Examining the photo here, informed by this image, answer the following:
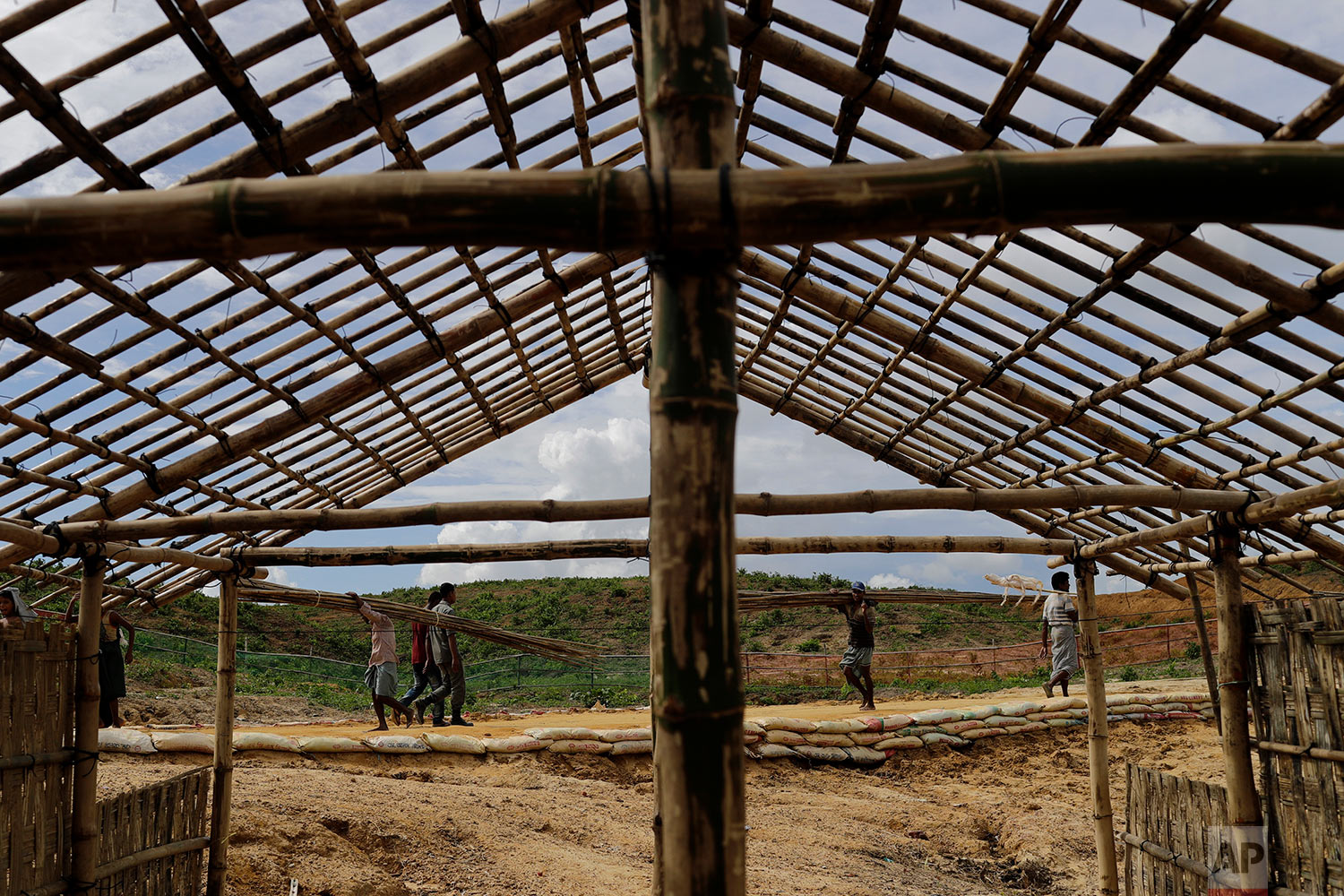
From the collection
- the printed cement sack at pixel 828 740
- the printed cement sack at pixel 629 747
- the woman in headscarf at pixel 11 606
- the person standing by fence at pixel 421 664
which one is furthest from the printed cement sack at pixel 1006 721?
the woman in headscarf at pixel 11 606

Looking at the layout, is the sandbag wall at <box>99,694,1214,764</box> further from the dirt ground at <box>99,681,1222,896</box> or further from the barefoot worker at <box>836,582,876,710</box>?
the barefoot worker at <box>836,582,876,710</box>

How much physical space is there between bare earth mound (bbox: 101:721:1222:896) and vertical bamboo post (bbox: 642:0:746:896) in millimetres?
4045

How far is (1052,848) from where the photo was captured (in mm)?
7613

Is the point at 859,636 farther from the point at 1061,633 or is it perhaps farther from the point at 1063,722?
the point at 1063,722

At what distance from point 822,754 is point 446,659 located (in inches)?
171

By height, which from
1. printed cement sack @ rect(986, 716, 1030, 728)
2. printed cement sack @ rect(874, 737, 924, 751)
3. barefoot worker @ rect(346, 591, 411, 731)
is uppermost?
barefoot worker @ rect(346, 591, 411, 731)

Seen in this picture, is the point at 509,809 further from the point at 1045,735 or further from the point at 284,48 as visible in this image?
the point at 1045,735

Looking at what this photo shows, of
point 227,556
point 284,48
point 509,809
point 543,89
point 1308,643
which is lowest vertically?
point 509,809

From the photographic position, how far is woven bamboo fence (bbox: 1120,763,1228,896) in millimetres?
4512

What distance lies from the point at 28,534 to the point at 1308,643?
5.49 m

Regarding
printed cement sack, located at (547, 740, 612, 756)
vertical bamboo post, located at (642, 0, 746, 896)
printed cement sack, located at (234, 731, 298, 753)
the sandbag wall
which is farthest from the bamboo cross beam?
printed cement sack, located at (234, 731, 298, 753)

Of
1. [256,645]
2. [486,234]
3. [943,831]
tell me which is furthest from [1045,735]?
[256,645]

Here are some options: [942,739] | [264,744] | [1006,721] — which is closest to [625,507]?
[264,744]

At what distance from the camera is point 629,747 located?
9469mm
